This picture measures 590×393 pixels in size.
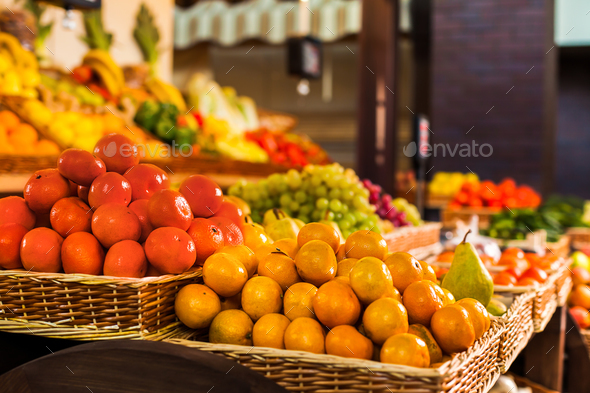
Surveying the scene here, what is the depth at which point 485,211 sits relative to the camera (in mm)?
4387

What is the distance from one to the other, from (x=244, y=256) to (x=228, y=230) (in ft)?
0.42

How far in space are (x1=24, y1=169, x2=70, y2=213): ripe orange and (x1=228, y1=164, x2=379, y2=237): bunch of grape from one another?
0.93 m

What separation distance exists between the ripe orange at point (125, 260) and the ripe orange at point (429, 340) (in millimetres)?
558

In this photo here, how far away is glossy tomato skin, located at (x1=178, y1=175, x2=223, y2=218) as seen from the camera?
51.6 inches

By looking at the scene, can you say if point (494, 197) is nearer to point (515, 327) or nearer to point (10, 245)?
point (515, 327)

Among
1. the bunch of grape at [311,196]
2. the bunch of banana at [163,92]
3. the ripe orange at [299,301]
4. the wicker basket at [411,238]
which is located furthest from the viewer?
the bunch of banana at [163,92]

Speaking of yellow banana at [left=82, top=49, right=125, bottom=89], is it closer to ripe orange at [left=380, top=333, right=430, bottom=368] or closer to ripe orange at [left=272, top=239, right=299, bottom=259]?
ripe orange at [left=272, top=239, right=299, bottom=259]

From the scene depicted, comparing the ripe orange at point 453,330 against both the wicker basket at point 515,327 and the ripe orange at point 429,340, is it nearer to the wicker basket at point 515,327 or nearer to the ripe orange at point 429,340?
the ripe orange at point 429,340

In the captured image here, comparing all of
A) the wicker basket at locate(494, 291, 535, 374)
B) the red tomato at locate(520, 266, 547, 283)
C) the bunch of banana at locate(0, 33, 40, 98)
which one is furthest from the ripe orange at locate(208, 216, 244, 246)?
the bunch of banana at locate(0, 33, 40, 98)

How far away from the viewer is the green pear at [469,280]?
1.33m

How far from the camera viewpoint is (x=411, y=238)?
2.51 meters

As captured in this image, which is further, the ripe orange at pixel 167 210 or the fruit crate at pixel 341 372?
the ripe orange at pixel 167 210

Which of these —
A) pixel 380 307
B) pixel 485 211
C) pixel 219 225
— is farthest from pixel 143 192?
pixel 485 211

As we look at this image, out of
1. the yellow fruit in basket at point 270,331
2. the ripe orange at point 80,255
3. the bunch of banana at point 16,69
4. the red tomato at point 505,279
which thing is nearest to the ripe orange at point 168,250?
the ripe orange at point 80,255
